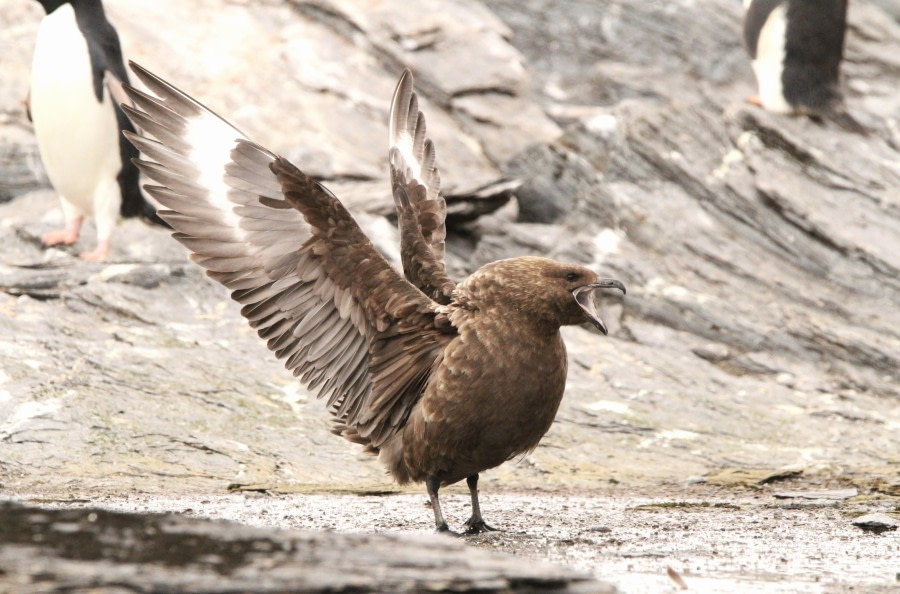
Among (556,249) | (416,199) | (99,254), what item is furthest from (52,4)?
(416,199)

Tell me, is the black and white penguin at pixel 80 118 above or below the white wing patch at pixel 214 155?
below

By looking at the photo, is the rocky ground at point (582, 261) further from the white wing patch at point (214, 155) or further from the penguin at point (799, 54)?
the white wing patch at point (214, 155)

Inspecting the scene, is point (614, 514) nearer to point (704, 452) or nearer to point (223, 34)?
point (704, 452)

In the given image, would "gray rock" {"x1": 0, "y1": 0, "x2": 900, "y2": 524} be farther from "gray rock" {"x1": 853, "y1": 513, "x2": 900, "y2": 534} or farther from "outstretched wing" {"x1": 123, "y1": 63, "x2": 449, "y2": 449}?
"gray rock" {"x1": 853, "y1": 513, "x2": 900, "y2": 534}

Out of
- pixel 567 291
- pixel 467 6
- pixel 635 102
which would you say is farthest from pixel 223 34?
pixel 567 291

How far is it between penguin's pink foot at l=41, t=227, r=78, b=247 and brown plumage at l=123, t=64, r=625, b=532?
388 centimetres

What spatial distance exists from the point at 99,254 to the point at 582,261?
13.5 ft

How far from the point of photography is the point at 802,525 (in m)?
6.00

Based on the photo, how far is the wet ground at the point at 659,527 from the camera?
14.9ft

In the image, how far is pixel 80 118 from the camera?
1013cm

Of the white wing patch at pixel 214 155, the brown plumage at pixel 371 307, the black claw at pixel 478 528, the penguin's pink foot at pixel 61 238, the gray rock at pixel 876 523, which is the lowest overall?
the penguin's pink foot at pixel 61 238

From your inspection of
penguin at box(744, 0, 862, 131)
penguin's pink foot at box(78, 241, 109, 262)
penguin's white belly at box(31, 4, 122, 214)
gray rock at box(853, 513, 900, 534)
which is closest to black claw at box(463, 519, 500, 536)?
gray rock at box(853, 513, 900, 534)

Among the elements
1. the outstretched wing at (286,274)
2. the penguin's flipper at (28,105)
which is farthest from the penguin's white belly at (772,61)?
the outstretched wing at (286,274)

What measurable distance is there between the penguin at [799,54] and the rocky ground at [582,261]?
0.39 m
